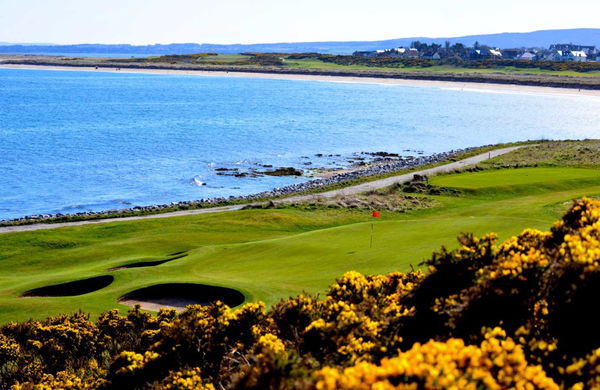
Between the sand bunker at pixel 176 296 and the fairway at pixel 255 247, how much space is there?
34 centimetres

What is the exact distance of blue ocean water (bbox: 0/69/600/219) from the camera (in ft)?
226

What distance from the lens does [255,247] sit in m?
29.2

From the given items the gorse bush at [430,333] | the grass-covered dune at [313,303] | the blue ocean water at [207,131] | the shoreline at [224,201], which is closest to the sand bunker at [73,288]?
the grass-covered dune at [313,303]

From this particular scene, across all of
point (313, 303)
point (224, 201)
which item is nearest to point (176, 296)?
point (313, 303)

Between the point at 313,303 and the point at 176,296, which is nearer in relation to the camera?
the point at 313,303

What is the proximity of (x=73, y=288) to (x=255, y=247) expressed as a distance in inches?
305

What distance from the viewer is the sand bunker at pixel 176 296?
23000 millimetres

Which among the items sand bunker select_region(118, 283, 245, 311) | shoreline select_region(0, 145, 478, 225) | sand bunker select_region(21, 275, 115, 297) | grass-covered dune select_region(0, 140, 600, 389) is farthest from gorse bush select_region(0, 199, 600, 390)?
shoreline select_region(0, 145, 478, 225)

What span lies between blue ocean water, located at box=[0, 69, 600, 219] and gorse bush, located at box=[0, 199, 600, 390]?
157 ft

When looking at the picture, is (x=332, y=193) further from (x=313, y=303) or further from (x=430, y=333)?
(x=430, y=333)

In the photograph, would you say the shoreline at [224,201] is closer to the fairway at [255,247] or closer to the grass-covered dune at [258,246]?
the grass-covered dune at [258,246]

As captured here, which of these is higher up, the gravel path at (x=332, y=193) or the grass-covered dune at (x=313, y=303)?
the grass-covered dune at (x=313, y=303)

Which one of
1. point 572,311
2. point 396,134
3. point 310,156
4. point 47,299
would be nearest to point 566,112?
point 396,134

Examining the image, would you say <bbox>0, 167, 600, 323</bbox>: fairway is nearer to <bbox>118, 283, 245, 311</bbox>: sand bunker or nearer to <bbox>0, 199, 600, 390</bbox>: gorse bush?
<bbox>118, 283, 245, 311</bbox>: sand bunker
